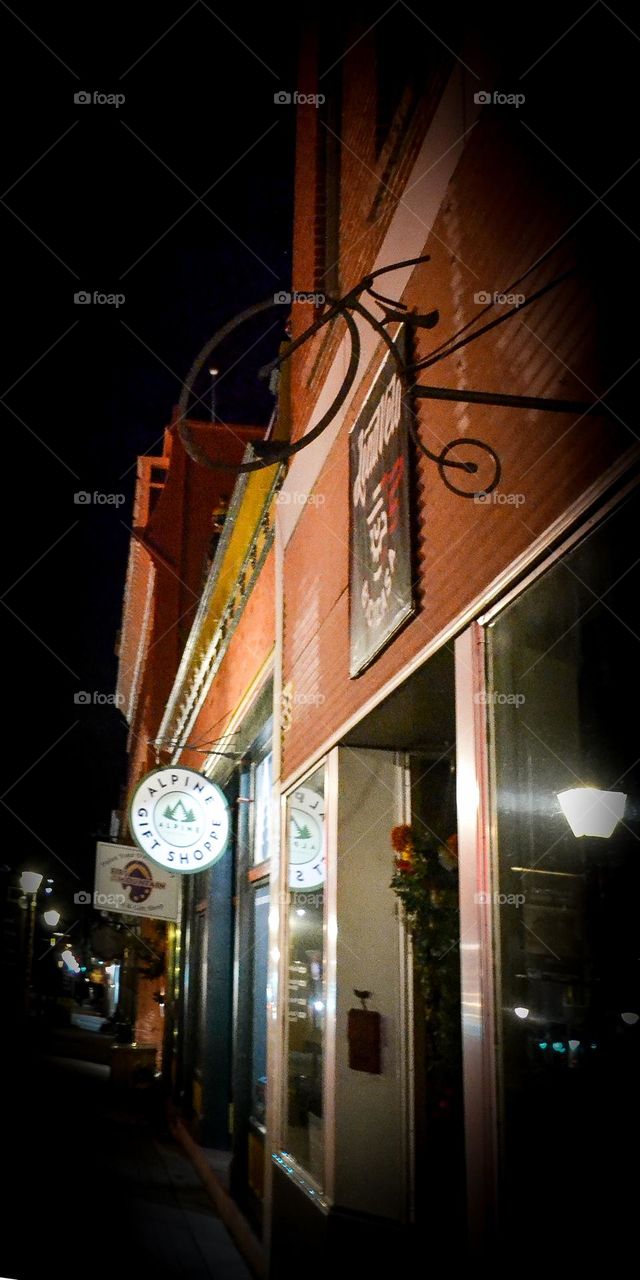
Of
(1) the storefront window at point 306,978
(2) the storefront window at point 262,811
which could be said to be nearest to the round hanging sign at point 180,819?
(2) the storefront window at point 262,811

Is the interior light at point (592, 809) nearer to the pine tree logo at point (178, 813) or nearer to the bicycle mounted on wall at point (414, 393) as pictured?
the bicycle mounted on wall at point (414, 393)

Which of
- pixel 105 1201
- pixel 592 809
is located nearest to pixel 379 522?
pixel 592 809

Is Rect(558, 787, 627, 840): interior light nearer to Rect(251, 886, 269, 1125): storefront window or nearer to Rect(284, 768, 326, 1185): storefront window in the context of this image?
Rect(284, 768, 326, 1185): storefront window

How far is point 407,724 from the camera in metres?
5.72

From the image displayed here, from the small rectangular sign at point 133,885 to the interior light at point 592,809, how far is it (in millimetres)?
10966

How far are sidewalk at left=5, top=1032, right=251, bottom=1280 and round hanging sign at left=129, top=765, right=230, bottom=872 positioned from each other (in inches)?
127

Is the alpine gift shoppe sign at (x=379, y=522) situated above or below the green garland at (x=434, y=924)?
above

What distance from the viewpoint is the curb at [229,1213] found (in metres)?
7.38

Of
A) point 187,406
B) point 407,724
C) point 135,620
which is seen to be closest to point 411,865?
point 407,724

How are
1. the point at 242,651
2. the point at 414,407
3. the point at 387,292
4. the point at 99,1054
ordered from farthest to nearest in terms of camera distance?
1. the point at 99,1054
2. the point at 242,651
3. the point at 387,292
4. the point at 414,407

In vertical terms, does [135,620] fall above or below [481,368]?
above

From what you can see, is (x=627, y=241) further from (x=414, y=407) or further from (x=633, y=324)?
(x=414, y=407)

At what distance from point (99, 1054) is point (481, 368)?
28.0 meters

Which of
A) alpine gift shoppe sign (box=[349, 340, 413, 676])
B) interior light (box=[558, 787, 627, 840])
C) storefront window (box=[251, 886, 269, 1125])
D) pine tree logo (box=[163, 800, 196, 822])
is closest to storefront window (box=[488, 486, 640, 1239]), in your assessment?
interior light (box=[558, 787, 627, 840])
